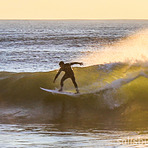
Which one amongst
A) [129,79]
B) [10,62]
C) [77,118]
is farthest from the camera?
[10,62]

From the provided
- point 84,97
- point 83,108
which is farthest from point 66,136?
point 84,97

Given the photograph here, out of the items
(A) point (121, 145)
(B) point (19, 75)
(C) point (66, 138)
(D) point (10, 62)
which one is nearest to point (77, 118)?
(C) point (66, 138)

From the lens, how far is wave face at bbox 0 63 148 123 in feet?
43.9

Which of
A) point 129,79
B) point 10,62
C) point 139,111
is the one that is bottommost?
point 139,111

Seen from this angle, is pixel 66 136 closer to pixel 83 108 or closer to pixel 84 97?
pixel 83 108

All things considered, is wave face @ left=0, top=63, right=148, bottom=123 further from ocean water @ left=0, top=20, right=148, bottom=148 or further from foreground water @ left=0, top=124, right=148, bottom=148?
foreground water @ left=0, top=124, right=148, bottom=148

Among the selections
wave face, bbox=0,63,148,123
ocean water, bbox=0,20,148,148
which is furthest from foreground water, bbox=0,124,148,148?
wave face, bbox=0,63,148,123

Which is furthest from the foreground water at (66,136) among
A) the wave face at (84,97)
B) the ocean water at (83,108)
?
the wave face at (84,97)

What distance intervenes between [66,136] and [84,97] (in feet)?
12.1

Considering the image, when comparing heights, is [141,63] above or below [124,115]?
above

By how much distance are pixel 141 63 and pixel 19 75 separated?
4.58 m

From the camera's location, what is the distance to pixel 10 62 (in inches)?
1128

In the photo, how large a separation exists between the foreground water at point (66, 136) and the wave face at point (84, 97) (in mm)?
1145

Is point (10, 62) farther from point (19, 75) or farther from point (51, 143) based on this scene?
point (51, 143)
